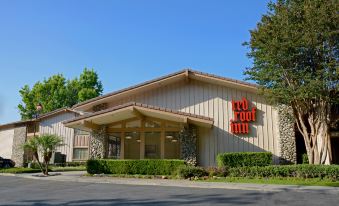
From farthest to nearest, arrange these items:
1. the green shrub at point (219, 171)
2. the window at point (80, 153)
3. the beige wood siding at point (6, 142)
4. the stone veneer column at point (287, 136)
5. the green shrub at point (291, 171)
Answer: the beige wood siding at point (6, 142), the window at point (80, 153), the stone veneer column at point (287, 136), the green shrub at point (219, 171), the green shrub at point (291, 171)

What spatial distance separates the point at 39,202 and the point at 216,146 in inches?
512

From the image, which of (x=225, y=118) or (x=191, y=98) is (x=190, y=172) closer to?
(x=225, y=118)

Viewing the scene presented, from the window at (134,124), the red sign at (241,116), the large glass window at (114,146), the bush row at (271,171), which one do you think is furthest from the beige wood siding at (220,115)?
the large glass window at (114,146)

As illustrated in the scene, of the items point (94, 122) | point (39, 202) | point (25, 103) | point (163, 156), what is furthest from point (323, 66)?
point (25, 103)

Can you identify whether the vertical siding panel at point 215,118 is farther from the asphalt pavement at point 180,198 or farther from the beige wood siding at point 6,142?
the beige wood siding at point 6,142

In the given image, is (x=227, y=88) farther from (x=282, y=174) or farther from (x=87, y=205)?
(x=87, y=205)

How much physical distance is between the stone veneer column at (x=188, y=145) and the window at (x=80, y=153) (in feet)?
49.7

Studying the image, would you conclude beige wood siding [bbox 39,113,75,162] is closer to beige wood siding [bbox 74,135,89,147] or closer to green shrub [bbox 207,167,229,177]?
beige wood siding [bbox 74,135,89,147]

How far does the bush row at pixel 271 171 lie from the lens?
14.7 metres

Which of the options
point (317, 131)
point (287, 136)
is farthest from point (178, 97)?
point (317, 131)

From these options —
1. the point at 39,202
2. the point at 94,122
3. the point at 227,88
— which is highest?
the point at 227,88

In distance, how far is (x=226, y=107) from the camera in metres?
20.8

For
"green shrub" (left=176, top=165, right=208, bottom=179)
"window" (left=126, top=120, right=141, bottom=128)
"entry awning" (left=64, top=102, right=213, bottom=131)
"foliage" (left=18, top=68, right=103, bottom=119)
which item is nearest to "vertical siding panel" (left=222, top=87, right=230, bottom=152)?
"entry awning" (left=64, top=102, right=213, bottom=131)

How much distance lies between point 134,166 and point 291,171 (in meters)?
8.25
